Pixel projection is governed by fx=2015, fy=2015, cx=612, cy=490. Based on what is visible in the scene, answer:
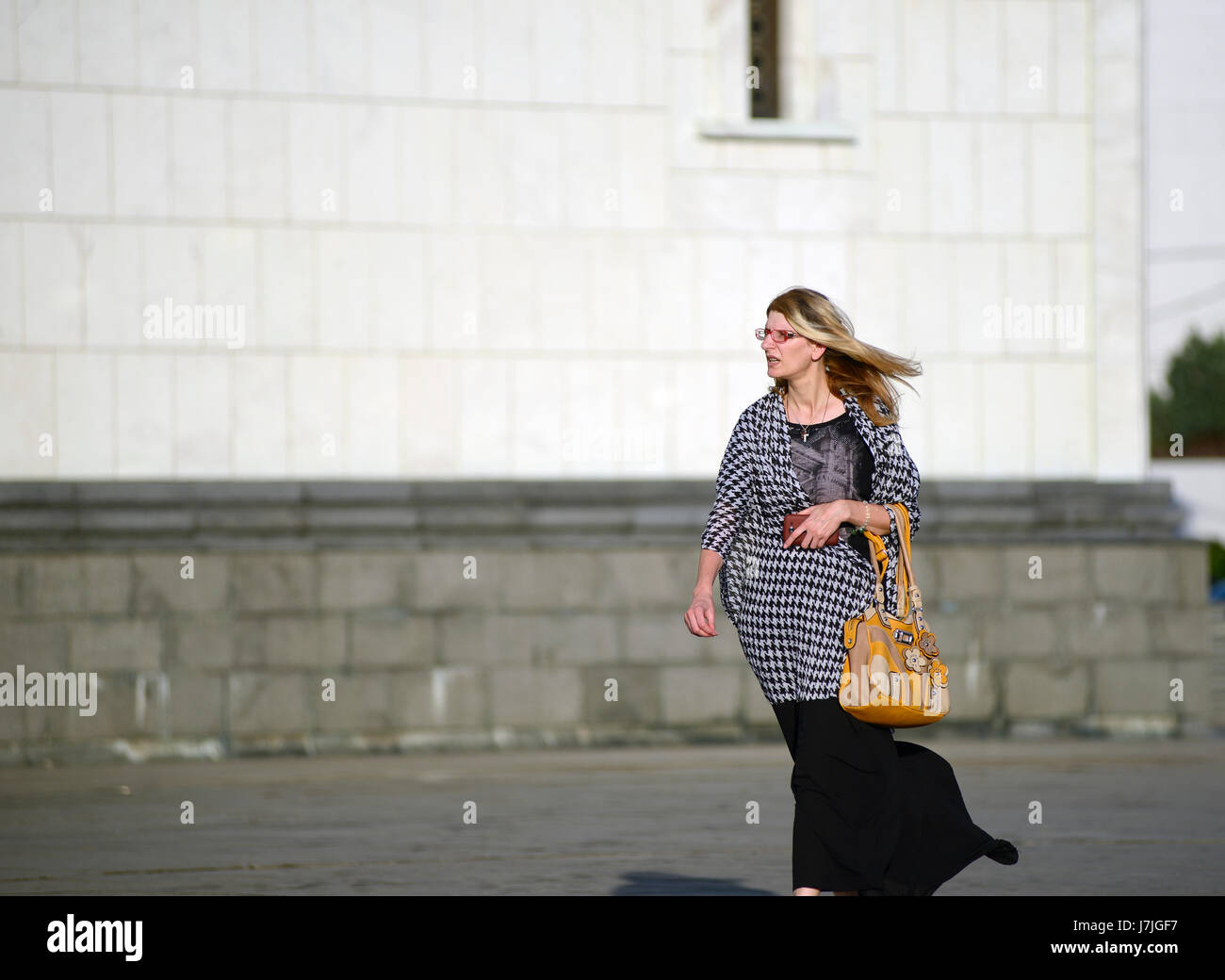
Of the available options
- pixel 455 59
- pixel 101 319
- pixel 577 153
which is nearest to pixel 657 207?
pixel 577 153

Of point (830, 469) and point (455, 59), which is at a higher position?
point (455, 59)

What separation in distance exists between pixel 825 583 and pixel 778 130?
8703 mm

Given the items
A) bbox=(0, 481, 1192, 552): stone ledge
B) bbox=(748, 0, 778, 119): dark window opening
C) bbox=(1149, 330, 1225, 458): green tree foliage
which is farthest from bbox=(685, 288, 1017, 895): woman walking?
bbox=(1149, 330, 1225, 458): green tree foliage

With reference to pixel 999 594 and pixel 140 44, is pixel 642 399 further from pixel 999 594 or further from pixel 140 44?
pixel 140 44

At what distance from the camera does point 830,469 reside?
20.4ft

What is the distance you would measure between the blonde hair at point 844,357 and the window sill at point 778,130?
26.5 feet

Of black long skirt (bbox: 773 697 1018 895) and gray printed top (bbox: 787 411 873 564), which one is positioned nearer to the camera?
black long skirt (bbox: 773 697 1018 895)

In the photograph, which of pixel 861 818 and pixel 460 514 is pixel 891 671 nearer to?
pixel 861 818

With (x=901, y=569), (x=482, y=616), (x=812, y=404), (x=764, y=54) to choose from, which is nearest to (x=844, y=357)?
(x=812, y=404)

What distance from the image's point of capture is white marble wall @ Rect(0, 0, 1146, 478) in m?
13.7

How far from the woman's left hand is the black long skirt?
1.61ft

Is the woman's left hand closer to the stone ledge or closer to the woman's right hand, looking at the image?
the woman's right hand
